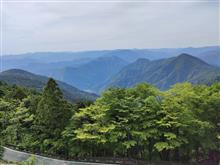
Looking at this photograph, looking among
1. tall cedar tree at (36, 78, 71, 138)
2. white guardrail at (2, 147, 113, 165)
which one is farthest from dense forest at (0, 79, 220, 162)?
white guardrail at (2, 147, 113, 165)

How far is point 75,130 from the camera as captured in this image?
2545cm

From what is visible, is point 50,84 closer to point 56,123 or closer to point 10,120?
point 56,123

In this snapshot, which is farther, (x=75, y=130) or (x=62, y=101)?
(x=62, y=101)

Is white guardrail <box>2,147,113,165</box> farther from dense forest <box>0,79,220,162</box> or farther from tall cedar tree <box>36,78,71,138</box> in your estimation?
tall cedar tree <box>36,78,71,138</box>

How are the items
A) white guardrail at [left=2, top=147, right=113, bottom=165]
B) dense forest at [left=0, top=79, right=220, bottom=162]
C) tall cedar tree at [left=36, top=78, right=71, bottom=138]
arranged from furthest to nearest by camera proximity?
tall cedar tree at [left=36, top=78, right=71, bottom=138], white guardrail at [left=2, top=147, right=113, bottom=165], dense forest at [left=0, top=79, right=220, bottom=162]

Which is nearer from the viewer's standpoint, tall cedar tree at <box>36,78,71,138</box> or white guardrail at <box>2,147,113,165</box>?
white guardrail at <box>2,147,113,165</box>

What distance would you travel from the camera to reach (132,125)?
2523 centimetres

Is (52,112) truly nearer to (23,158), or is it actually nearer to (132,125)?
(23,158)

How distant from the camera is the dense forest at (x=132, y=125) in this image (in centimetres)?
2469

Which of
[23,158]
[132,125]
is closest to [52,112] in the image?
[23,158]

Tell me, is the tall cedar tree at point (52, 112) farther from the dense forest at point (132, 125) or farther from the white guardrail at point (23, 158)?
the white guardrail at point (23, 158)

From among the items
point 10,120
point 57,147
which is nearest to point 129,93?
point 57,147

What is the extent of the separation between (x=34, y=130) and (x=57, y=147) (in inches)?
132

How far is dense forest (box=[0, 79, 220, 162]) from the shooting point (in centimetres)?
2469
